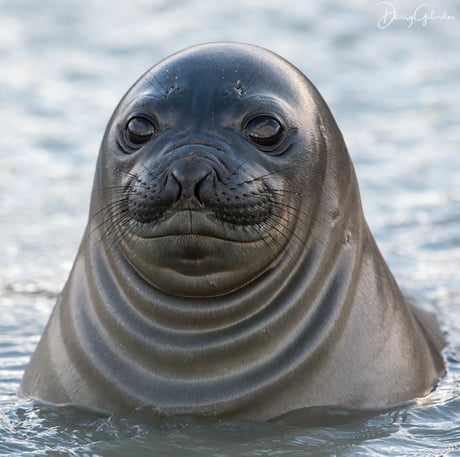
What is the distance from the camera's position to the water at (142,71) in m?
6.95

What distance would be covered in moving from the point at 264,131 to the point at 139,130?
59 cm

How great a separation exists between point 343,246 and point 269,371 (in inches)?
29.3

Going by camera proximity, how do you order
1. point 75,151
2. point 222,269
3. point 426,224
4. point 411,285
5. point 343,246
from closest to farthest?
point 222,269
point 343,246
point 411,285
point 426,224
point 75,151

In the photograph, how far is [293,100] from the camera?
23.5ft

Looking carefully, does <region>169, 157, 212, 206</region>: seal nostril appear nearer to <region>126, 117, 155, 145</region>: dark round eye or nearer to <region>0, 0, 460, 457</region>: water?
<region>126, 117, 155, 145</region>: dark round eye

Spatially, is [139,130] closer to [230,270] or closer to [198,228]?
[198,228]

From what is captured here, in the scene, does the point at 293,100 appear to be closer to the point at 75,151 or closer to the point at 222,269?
the point at 222,269

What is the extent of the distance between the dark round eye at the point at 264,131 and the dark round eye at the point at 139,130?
46cm

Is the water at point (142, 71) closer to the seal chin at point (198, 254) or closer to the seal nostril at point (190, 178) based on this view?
the seal chin at point (198, 254)

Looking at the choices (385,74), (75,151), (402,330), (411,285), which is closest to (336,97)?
(385,74)

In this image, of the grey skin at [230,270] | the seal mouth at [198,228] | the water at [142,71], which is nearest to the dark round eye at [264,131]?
the grey skin at [230,270]

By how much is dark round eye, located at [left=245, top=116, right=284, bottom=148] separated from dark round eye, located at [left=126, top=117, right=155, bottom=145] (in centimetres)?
46

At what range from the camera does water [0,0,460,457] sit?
6.95 meters

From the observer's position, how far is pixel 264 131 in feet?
22.8
